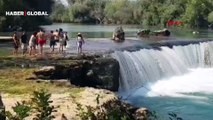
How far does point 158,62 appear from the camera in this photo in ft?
93.4

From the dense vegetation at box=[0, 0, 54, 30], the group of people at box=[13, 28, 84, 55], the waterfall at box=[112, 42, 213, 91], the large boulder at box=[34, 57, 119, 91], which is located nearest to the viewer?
the large boulder at box=[34, 57, 119, 91]

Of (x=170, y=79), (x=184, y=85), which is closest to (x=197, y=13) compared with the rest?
(x=170, y=79)

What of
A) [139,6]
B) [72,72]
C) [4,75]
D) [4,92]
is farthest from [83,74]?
[139,6]

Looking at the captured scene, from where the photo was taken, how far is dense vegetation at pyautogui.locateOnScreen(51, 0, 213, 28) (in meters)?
89.1

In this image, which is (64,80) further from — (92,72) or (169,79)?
(169,79)

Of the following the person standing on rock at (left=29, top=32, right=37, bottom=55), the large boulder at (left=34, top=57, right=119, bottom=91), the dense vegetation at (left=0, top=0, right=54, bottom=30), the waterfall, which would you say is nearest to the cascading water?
the waterfall

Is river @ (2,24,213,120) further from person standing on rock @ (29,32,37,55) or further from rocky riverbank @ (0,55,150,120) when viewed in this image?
person standing on rock @ (29,32,37,55)

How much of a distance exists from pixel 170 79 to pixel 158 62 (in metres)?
1.36

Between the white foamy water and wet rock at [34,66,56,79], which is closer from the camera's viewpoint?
wet rock at [34,66,56,79]

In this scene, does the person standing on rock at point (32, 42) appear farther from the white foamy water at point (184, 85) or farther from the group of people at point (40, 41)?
the white foamy water at point (184, 85)

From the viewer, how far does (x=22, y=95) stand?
14414mm

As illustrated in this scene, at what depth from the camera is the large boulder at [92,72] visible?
20.8m

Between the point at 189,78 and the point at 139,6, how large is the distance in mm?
75843

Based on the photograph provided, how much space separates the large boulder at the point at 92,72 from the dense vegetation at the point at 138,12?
64.6 meters
